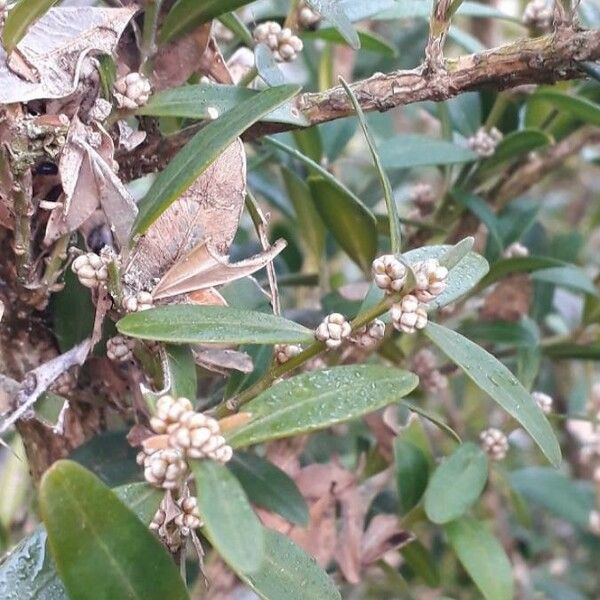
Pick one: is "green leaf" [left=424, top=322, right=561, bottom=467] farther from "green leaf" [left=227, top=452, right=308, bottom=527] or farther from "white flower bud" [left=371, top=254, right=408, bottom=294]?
"green leaf" [left=227, top=452, right=308, bottom=527]

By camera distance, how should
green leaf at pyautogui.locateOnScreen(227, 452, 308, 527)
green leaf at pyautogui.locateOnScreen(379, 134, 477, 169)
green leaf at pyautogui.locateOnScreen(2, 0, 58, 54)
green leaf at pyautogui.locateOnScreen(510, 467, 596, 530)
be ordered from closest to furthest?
green leaf at pyautogui.locateOnScreen(2, 0, 58, 54)
green leaf at pyautogui.locateOnScreen(227, 452, 308, 527)
green leaf at pyautogui.locateOnScreen(379, 134, 477, 169)
green leaf at pyautogui.locateOnScreen(510, 467, 596, 530)

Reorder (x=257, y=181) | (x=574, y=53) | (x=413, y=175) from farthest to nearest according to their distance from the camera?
(x=413, y=175), (x=257, y=181), (x=574, y=53)

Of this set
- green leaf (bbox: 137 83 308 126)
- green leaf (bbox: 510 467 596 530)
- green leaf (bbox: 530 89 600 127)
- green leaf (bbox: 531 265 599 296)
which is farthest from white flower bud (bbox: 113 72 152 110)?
green leaf (bbox: 510 467 596 530)

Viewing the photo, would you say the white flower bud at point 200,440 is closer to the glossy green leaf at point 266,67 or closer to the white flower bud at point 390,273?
the white flower bud at point 390,273

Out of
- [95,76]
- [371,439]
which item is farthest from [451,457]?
[95,76]

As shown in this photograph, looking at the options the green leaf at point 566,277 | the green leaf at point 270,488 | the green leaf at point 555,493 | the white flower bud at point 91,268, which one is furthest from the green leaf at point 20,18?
the green leaf at point 555,493

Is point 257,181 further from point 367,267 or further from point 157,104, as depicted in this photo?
point 157,104
